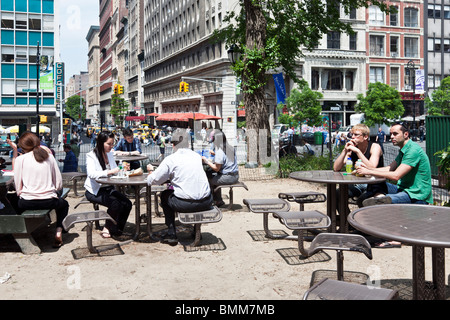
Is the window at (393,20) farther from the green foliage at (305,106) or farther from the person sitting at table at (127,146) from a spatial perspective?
the person sitting at table at (127,146)

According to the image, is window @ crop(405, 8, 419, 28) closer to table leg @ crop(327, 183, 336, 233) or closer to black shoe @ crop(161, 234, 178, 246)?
table leg @ crop(327, 183, 336, 233)

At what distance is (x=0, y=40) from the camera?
2146 inches

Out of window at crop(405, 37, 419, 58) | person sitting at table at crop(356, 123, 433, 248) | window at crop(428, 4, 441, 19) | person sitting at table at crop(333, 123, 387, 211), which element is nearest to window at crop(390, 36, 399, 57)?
window at crop(405, 37, 419, 58)

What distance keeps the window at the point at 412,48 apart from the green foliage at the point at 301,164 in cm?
5093

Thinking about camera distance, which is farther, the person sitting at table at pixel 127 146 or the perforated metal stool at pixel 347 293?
the person sitting at table at pixel 127 146

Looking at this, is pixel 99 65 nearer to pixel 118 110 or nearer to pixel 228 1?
pixel 118 110

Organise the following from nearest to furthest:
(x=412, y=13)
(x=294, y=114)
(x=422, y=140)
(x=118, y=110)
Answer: (x=422, y=140) < (x=294, y=114) < (x=412, y=13) < (x=118, y=110)

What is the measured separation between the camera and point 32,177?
21.5 feet

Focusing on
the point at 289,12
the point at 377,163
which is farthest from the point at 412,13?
the point at 377,163

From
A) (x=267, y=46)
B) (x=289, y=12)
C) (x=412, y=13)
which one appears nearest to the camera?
(x=267, y=46)

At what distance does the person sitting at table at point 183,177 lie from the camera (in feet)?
20.9

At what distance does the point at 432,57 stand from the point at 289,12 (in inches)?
1987

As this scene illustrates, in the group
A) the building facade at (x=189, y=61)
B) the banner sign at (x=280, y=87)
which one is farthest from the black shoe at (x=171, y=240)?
the building facade at (x=189, y=61)

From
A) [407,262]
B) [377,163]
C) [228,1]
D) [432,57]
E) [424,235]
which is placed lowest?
[407,262]
